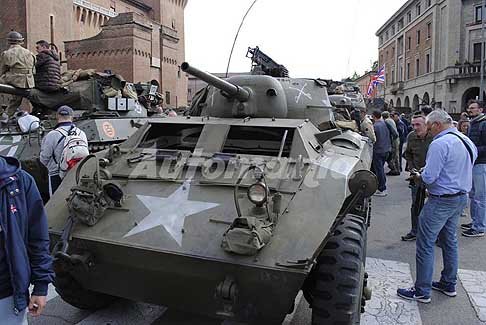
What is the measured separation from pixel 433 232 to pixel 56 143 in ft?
14.4

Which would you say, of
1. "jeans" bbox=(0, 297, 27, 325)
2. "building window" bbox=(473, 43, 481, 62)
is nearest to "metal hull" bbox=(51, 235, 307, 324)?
"jeans" bbox=(0, 297, 27, 325)

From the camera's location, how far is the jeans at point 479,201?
7.24m

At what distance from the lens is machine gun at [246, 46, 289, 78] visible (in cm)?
869

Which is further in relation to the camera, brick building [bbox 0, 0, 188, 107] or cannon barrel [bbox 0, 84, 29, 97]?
brick building [bbox 0, 0, 188, 107]

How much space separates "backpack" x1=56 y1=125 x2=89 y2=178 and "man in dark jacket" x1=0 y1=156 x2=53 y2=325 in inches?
128

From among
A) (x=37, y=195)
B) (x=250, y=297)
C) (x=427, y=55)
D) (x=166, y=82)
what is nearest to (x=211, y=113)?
(x=250, y=297)

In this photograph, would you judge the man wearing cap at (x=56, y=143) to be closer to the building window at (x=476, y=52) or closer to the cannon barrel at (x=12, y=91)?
the cannon barrel at (x=12, y=91)

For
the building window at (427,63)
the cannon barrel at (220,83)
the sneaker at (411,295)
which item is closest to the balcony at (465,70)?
the building window at (427,63)

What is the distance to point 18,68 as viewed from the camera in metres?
8.41

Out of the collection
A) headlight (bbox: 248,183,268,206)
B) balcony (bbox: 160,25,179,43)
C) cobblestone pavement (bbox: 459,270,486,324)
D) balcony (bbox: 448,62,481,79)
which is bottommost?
cobblestone pavement (bbox: 459,270,486,324)

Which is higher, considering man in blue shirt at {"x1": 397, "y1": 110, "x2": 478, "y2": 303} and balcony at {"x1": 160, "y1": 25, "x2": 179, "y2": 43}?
balcony at {"x1": 160, "y1": 25, "x2": 179, "y2": 43}

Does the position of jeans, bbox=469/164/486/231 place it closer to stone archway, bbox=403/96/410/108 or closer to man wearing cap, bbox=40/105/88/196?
man wearing cap, bbox=40/105/88/196

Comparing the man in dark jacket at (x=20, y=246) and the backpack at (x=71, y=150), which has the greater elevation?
the backpack at (x=71, y=150)

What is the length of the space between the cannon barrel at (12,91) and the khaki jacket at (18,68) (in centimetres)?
8
